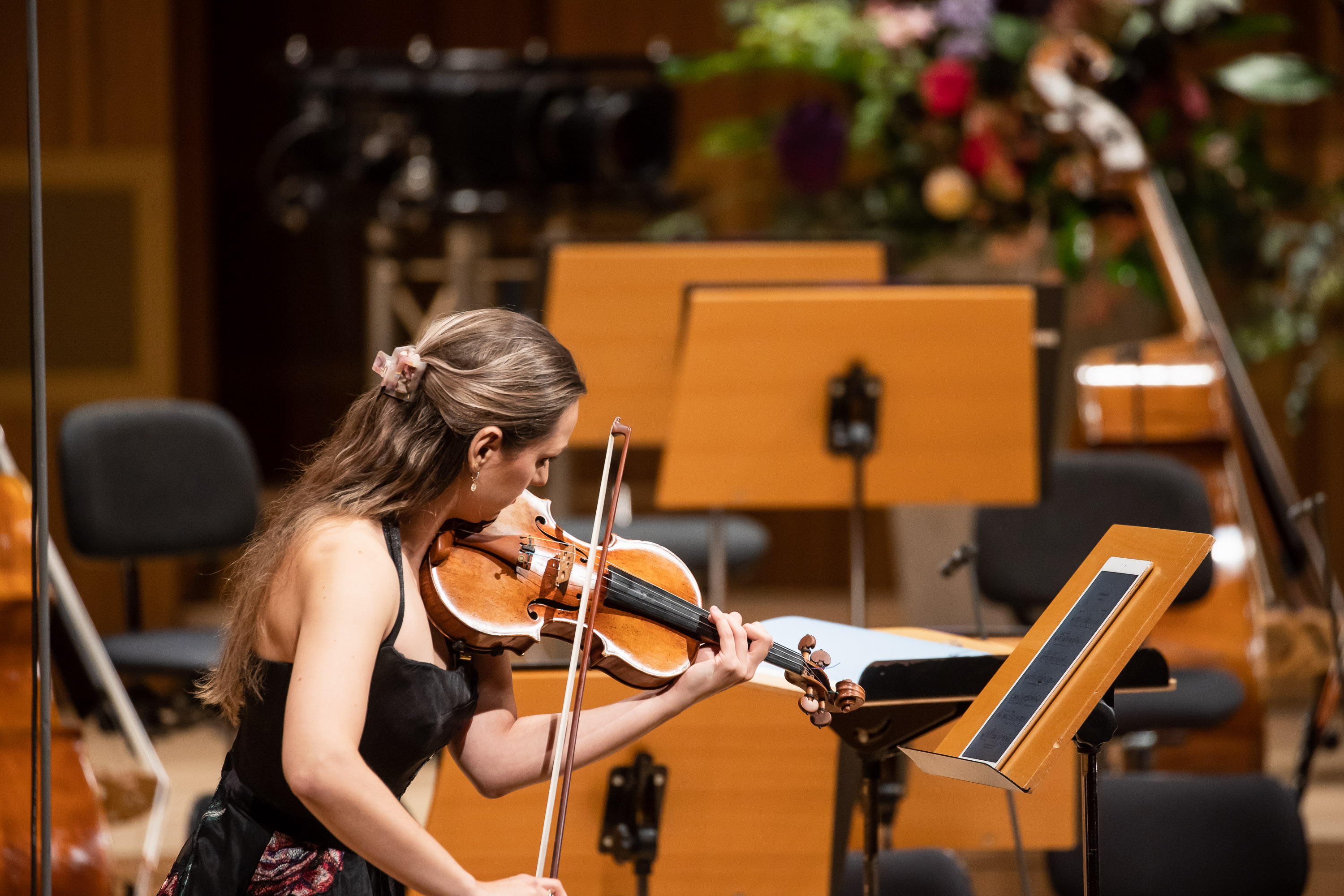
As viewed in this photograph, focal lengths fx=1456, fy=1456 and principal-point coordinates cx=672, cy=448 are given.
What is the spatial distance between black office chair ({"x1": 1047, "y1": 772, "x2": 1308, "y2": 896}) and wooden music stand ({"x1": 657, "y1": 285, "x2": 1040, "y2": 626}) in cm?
48

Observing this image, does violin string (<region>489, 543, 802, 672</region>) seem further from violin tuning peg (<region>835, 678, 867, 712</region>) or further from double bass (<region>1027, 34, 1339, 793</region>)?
double bass (<region>1027, 34, 1339, 793</region>)

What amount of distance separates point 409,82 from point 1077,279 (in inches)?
67.0

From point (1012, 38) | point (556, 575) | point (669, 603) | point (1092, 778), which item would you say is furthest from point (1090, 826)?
point (1012, 38)

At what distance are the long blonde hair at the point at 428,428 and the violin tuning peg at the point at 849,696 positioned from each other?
35 centimetres

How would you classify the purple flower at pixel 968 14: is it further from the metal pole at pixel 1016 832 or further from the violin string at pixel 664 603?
the violin string at pixel 664 603

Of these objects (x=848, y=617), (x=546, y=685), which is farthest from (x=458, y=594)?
(x=848, y=617)

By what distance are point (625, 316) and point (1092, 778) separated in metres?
1.27

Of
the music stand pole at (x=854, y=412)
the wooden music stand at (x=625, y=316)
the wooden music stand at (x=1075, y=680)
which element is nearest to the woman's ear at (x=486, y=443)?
the wooden music stand at (x=1075, y=680)

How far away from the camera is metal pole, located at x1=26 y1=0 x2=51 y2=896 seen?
1.02 meters

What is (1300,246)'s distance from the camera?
10.4 feet

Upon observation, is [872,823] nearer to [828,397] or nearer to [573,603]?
[573,603]

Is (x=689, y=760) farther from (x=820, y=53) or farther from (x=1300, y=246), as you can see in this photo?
(x=1300, y=246)

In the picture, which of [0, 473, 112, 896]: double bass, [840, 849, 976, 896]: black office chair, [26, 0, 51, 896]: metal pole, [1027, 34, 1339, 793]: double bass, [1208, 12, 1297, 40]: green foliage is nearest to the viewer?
[26, 0, 51, 896]: metal pole

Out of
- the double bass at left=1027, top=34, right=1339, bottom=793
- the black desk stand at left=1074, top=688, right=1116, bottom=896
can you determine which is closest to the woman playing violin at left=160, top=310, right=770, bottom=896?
the black desk stand at left=1074, top=688, right=1116, bottom=896
